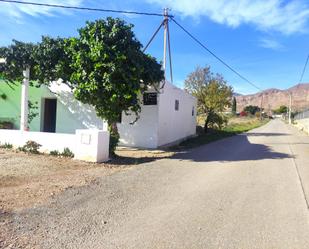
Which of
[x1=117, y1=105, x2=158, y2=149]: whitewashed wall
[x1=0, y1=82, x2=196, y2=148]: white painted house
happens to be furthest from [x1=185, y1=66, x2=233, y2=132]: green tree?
[x1=117, y1=105, x2=158, y2=149]: whitewashed wall

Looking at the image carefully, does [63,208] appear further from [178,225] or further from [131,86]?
[131,86]

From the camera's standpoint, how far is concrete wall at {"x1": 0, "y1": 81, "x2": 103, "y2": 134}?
18.1 m

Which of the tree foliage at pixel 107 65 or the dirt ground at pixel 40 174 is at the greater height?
the tree foliage at pixel 107 65

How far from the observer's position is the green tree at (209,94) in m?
33.5

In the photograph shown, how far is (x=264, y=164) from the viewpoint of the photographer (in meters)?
12.8

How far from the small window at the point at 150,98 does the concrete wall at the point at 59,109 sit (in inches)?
102

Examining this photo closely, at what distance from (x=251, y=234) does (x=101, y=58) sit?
907 cm

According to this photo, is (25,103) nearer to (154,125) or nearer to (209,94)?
(154,125)

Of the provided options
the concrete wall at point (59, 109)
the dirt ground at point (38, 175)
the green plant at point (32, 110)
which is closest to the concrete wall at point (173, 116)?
the concrete wall at point (59, 109)

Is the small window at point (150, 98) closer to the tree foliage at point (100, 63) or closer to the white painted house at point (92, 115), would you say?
the white painted house at point (92, 115)

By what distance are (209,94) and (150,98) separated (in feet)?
58.2

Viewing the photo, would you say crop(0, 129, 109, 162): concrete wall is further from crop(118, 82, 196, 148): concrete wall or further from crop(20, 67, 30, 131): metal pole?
crop(118, 82, 196, 148): concrete wall

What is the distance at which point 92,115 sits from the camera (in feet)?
58.9

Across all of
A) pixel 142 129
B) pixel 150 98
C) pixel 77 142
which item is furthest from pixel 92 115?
pixel 77 142
